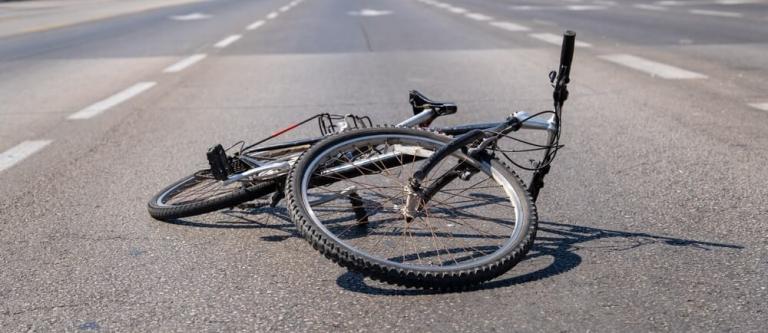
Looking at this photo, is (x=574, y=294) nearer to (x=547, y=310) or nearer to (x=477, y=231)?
(x=547, y=310)

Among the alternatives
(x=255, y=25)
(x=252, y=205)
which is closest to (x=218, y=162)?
(x=252, y=205)

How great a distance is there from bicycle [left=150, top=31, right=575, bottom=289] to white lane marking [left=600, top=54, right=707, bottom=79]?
6622 millimetres

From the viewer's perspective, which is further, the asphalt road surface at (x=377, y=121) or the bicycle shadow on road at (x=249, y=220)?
the bicycle shadow on road at (x=249, y=220)

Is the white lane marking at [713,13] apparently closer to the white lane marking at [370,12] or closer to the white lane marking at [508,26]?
the white lane marking at [508,26]

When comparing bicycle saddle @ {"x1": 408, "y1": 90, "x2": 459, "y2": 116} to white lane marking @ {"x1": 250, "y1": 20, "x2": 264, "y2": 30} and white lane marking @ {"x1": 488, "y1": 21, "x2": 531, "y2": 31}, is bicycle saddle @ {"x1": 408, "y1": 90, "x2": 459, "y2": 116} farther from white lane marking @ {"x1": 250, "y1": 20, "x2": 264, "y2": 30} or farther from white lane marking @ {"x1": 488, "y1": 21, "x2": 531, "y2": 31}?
white lane marking @ {"x1": 250, "y1": 20, "x2": 264, "y2": 30}

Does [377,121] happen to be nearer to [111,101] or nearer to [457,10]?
[111,101]

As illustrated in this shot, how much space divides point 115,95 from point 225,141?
10.9 ft

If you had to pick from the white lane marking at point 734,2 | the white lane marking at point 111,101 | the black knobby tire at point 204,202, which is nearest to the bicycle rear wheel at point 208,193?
the black knobby tire at point 204,202

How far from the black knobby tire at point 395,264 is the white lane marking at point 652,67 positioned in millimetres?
7341

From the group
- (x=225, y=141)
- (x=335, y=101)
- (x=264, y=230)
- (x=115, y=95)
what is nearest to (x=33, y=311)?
(x=264, y=230)

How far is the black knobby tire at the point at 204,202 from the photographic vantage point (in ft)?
13.8

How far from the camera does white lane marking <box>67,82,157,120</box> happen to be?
8461mm

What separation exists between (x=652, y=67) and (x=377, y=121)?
5004 mm

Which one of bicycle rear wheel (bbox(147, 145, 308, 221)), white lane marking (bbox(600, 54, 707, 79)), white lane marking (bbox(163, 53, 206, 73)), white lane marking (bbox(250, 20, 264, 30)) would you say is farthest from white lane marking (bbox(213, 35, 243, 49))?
bicycle rear wheel (bbox(147, 145, 308, 221))
